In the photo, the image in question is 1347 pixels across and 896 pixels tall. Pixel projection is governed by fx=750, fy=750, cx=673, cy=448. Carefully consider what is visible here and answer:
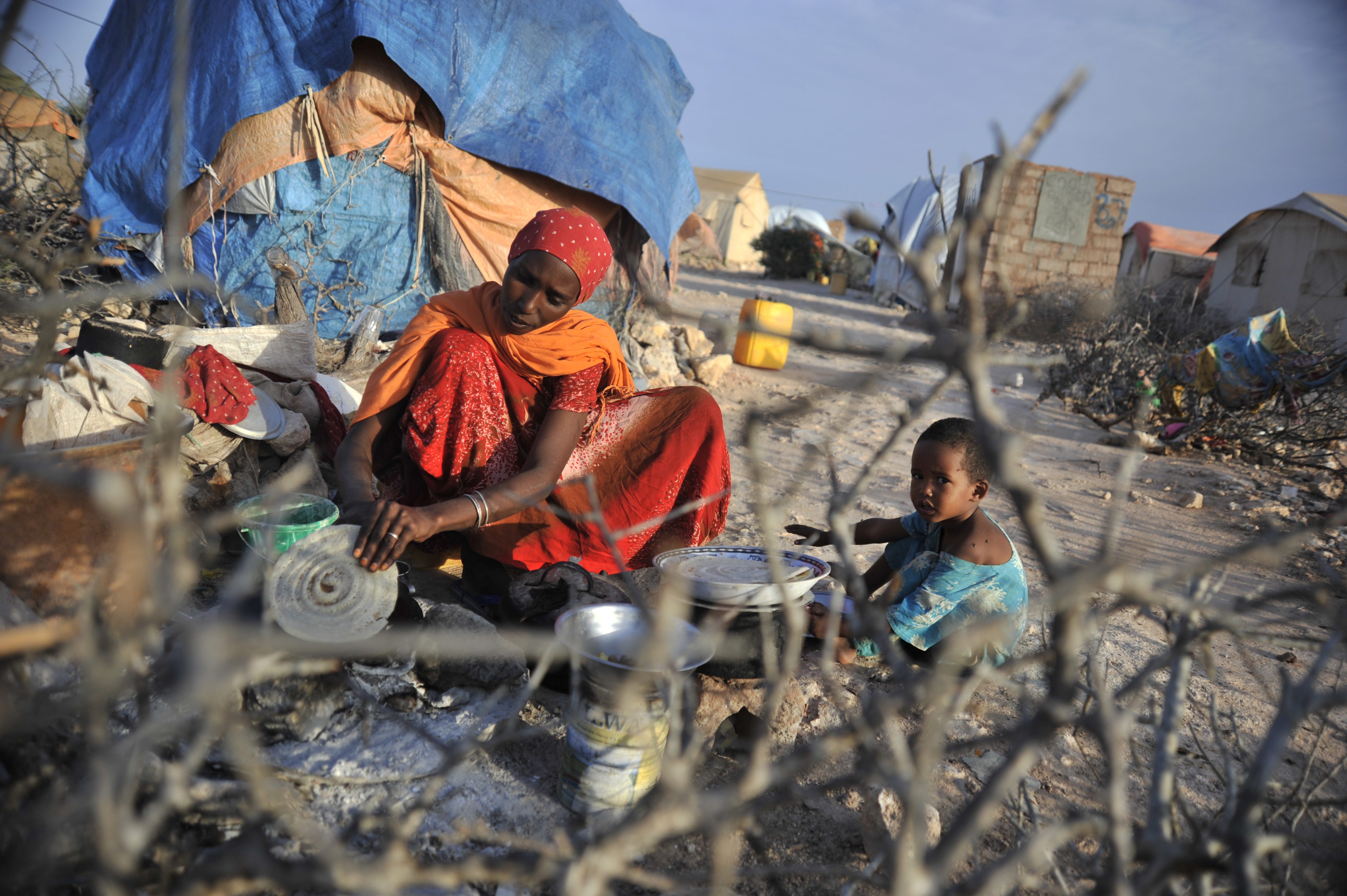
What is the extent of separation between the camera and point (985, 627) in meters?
0.71

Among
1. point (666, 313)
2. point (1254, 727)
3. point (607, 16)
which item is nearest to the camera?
point (666, 313)

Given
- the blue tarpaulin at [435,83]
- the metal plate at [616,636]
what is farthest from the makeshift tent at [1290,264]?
the metal plate at [616,636]

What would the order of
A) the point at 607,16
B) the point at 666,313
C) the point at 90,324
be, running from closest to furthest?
1. the point at 666,313
2. the point at 90,324
3. the point at 607,16

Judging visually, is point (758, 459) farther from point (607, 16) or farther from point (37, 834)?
point (607, 16)

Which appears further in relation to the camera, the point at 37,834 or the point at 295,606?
the point at 295,606

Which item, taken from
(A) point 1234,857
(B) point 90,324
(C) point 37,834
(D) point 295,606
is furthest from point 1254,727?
(B) point 90,324

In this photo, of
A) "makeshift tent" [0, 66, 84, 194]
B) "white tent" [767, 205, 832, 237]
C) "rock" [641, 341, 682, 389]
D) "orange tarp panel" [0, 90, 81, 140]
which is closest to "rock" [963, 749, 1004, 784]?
"rock" [641, 341, 682, 389]

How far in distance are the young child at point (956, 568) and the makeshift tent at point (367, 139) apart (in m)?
4.50

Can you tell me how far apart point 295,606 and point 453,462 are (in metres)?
1.00

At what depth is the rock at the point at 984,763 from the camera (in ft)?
6.24

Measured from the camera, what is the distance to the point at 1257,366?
17.9ft

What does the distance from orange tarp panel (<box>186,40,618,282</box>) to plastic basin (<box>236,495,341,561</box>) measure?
411 centimetres

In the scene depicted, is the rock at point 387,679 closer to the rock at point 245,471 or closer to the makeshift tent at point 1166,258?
the rock at point 245,471

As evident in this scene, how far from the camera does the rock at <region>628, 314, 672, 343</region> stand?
718 centimetres
